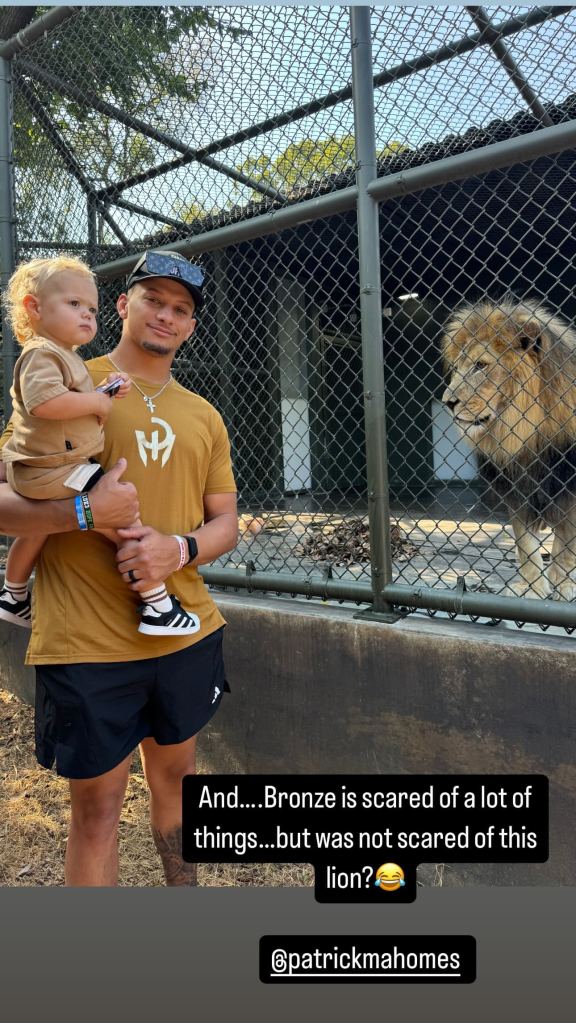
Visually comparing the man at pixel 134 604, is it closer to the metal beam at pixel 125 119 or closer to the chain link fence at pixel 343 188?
the chain link fence at pixel 343 188

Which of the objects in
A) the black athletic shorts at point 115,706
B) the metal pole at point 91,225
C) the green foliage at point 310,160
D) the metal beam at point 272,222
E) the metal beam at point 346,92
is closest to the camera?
the black athletic shorts at point 115,706

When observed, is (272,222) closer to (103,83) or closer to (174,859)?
(103,83)

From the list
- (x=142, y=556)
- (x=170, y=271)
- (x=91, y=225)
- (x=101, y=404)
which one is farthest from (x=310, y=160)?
(x=142, y=556)

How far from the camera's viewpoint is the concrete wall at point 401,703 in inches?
87.0

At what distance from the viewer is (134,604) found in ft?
5.97

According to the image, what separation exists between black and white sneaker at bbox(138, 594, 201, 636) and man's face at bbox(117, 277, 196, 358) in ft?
2.38

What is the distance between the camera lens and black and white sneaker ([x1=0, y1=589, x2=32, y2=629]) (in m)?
2.08

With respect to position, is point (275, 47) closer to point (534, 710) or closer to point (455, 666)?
point (455, 666)

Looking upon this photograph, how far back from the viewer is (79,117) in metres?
3.79

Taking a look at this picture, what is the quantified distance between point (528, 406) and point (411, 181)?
1422 mm

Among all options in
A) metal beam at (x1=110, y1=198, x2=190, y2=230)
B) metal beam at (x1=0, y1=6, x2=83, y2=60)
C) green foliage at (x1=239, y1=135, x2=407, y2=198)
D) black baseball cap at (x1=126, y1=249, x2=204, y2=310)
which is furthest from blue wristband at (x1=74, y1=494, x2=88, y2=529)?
metal beam at (x1=0, y1=6, x2=83, y2=60)

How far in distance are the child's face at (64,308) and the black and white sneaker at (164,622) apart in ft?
2.43

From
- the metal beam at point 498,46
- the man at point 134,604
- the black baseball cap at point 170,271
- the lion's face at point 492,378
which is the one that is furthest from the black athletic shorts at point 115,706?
the metal beam at point 498,46

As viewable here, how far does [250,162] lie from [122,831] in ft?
11.3
